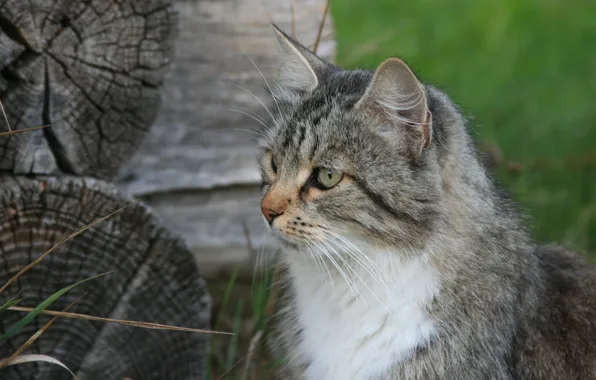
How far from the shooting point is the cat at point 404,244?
266 cm

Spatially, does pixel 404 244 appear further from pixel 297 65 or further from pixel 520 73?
pixel 520 73

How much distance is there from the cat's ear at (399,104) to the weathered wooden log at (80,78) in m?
0.71

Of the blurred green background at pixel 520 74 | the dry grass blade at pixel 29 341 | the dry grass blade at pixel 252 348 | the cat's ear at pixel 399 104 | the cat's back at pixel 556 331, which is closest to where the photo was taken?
the dry grass blade at pixel 29 341

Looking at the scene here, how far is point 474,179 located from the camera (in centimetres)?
277

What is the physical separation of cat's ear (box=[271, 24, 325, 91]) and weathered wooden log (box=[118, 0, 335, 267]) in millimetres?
595

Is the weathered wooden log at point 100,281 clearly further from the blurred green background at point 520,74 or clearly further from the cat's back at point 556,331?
the blurred green background at point 520,74

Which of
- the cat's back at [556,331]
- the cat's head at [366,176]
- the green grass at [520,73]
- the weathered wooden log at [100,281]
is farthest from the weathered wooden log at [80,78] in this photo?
the green grass at [520,73]

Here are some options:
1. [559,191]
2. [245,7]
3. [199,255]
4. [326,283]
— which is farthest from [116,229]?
[559,191]

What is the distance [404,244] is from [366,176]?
0.23 metres

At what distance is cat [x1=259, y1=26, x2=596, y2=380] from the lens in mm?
2660

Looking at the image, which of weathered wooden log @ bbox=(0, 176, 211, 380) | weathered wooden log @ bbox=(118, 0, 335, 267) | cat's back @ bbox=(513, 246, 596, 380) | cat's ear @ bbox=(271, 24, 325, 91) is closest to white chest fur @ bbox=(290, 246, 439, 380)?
cat's back @ bbox=(513, 246, 596, 380)

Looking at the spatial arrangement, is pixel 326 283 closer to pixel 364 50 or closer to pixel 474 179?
pixel 474 179

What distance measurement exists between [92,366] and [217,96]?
1.29 meters

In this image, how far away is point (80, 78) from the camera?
2.80 m
